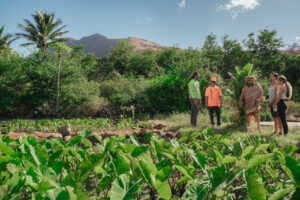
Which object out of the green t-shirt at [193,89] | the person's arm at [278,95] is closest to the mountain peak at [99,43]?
the green t-shirt at [193,89]

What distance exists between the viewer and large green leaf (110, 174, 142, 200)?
2.59ft

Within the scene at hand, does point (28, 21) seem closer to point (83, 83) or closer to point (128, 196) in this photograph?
point (83, 83)

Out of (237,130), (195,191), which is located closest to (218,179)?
(195,191)

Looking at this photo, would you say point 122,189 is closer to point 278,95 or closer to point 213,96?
point 278,95

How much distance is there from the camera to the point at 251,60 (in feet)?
85.5

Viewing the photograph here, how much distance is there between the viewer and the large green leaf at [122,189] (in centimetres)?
79

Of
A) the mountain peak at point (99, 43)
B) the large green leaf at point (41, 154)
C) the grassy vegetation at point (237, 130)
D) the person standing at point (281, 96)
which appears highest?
the mountain peak at point (99, 43)

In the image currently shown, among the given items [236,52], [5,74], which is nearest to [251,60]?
[236,52]

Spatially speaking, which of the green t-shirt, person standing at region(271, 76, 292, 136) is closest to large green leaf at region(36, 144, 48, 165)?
person standing at region(271, 76, 292, 136)

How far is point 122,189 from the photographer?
2.73ft

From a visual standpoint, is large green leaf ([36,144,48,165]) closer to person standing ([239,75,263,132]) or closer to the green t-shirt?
the green t-shirt

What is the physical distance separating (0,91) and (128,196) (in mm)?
15281

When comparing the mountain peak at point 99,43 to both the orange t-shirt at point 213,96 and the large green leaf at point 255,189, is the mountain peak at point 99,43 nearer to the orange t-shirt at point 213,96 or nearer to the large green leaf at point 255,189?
the orange t-shirt at point 213,96

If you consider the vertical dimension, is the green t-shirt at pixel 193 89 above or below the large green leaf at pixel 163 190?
above
